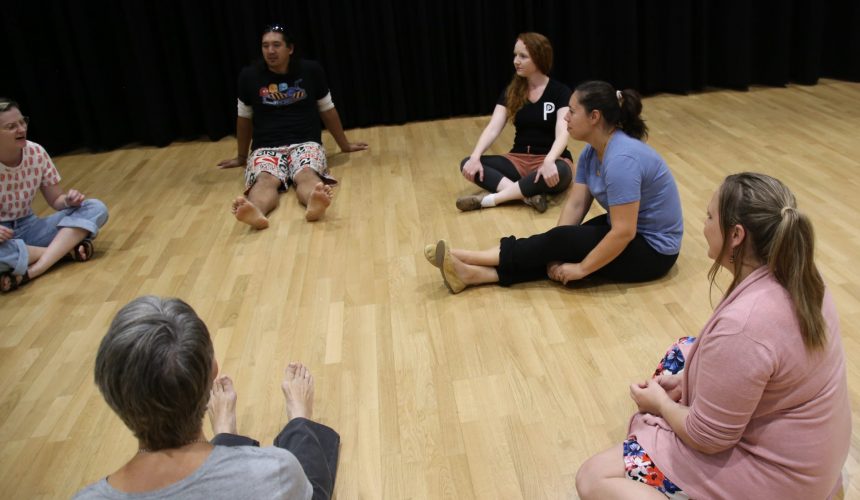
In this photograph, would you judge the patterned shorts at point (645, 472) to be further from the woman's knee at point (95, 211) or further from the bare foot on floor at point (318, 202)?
the woman's knee at point (95, 211)

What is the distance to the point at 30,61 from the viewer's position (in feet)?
17.8

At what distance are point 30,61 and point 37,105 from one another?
315 millimetres

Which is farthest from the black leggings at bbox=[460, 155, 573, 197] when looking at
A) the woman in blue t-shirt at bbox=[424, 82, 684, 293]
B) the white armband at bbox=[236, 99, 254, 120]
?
the white armband at bbox=[236, 99, 254, 120]

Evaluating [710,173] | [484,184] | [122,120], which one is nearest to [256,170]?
[484,184]

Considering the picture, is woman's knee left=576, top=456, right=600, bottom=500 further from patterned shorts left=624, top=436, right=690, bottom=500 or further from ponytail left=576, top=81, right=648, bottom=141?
ponytail left=576, top=81, right=648, bottom=141

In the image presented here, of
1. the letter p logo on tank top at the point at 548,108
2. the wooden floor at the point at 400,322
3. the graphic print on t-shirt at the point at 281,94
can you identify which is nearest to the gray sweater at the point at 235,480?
the wooden floor at the point at 400,322

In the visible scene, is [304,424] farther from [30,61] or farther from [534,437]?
[30,61]

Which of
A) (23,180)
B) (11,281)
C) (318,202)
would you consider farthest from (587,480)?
(23,180)

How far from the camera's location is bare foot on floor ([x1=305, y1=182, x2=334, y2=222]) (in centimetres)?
371

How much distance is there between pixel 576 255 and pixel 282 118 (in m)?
2.24

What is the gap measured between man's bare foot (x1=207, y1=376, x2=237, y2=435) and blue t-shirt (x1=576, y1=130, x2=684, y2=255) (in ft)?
4.64

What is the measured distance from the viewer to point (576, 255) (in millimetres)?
2838

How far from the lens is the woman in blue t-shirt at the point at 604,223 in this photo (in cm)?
266

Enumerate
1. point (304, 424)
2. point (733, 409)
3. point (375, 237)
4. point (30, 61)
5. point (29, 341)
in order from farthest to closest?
1. point (30, 61)
2. point (375, 237)
3. point (29, 341)
4. point (304, 424)
5. point (733, 409)
